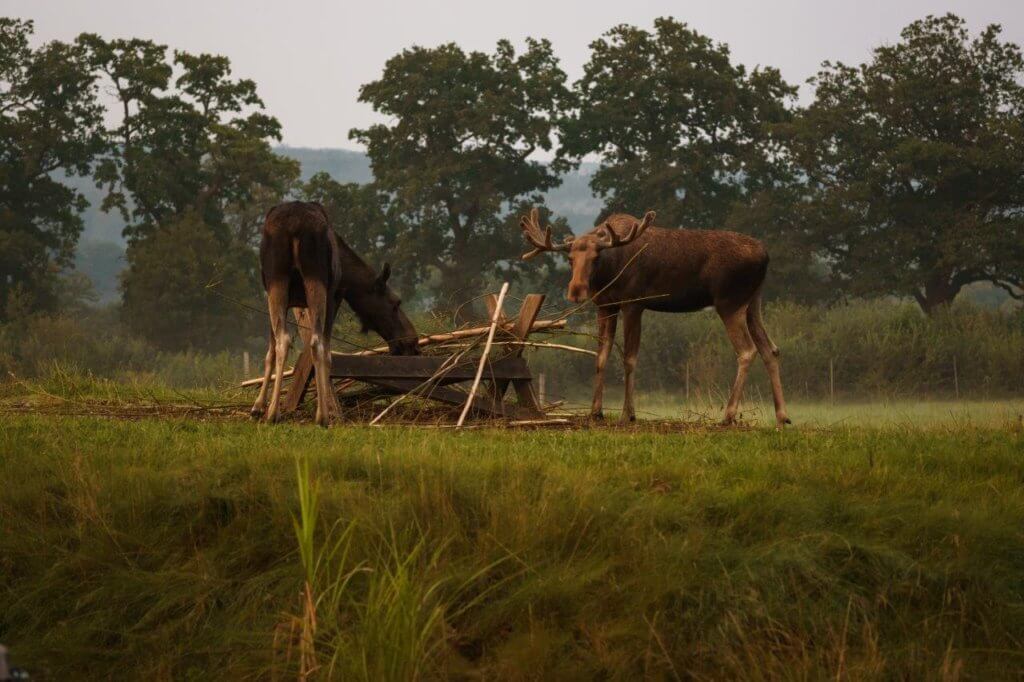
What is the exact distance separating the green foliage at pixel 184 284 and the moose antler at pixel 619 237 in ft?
107

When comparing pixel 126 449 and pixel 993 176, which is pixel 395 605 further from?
pixel 993 176

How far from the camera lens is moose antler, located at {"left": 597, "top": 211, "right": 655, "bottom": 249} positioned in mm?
14883

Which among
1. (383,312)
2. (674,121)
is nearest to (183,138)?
(674,121)

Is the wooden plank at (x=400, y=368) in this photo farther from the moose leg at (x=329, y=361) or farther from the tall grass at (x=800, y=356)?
the tall grass at (x=800, y=356)

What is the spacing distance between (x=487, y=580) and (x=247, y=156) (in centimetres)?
4467

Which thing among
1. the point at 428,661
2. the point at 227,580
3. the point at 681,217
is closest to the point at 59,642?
the point at 227,580

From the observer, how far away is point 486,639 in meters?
7.60

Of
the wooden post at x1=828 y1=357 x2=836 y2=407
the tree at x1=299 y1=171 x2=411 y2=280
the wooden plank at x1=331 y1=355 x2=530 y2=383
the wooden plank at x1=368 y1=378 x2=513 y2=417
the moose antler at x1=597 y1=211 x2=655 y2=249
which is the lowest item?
the wooden post at x1=828 y1=357 x2=836 y2=407

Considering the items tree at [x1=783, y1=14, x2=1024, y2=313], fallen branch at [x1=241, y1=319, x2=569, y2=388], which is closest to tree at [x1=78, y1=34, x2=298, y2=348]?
tree at [x1=783, y1=14, x2=1024, y2=313]

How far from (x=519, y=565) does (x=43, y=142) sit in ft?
151

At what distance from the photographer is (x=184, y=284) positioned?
4797 centimetres

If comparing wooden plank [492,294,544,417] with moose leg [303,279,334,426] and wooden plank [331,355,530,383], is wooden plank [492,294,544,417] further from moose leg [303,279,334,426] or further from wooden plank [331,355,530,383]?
moose leg [303,279,334,426]

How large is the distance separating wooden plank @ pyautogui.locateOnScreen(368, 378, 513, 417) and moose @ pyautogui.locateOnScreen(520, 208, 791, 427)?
1.39 meters

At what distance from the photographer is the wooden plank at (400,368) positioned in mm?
14305
